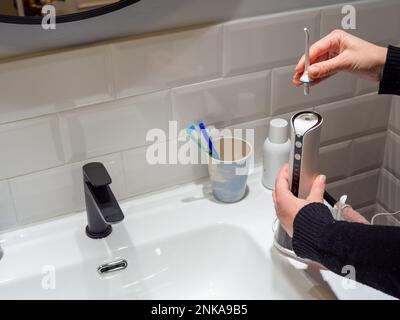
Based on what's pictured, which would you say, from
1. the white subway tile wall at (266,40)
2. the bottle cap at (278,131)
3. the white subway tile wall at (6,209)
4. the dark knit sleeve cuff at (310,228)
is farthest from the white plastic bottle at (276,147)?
the white subway tile wall at (6,209)

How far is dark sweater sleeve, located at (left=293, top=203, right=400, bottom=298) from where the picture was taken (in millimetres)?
625

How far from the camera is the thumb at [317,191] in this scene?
28.6 inches

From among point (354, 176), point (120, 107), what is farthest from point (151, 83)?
point (354, 176)

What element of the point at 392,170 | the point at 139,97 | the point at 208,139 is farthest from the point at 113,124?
the point at 392,170

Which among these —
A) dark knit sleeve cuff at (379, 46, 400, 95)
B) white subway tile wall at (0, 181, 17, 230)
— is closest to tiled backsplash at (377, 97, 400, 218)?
dark knit sleeve cuff at (379, 46, 400, 95)

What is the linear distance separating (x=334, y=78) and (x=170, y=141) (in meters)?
0.34

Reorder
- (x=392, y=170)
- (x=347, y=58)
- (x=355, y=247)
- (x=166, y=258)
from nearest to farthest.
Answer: (x=355, y=247) → (x=347, y=58) → (x=166, y=258) → (x=392, y=170)

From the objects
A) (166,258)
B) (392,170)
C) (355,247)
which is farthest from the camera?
(392,170)

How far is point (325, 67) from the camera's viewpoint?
28.9 inches

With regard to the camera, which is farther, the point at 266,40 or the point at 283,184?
the point at 266,40

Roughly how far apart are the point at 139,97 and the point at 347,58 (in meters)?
0.33

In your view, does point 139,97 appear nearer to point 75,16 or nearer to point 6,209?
point 75,16

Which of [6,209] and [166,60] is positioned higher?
[166,60]

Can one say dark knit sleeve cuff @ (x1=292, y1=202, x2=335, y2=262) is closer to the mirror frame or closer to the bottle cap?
the bottle cap
